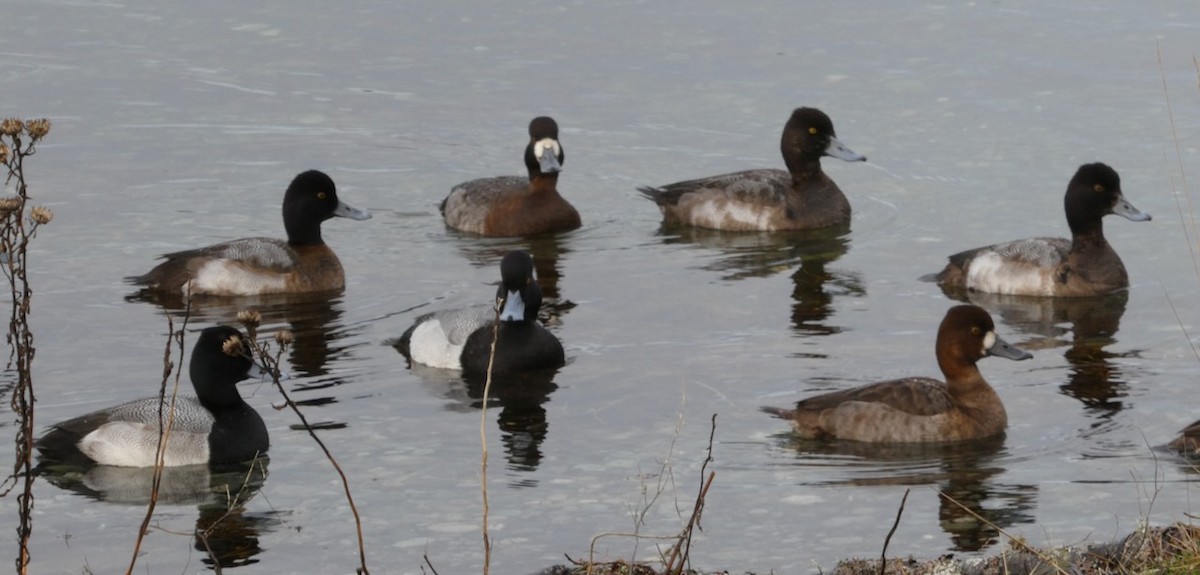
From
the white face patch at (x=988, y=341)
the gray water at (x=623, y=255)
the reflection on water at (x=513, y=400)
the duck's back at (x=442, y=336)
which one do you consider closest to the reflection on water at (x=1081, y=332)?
the gray water at (x=623, y=255)

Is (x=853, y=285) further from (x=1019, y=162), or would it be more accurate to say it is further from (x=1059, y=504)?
(x=1059, y=504)

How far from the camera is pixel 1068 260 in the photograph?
14977 mm

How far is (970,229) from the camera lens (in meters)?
17.1

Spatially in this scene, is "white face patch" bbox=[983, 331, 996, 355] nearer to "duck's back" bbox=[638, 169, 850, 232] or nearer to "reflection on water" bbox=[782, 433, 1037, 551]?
"reflection on water" bbox=[782, 433, 1037, 551]

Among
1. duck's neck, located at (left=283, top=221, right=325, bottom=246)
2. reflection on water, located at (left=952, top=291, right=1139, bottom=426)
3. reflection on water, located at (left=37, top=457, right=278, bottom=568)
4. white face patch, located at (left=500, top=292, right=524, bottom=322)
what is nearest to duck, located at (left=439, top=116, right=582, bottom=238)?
duck's neck, located at (left=283, top=221, right=325, bottom=246)

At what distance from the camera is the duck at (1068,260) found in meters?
14.9

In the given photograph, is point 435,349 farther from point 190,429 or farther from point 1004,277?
point 1004,277

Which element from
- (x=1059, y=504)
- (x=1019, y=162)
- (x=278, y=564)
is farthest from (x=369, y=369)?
(x=1019, y=162)

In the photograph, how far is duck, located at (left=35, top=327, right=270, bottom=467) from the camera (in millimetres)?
10695

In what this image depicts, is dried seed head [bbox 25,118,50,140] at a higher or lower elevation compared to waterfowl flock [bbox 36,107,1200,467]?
higher

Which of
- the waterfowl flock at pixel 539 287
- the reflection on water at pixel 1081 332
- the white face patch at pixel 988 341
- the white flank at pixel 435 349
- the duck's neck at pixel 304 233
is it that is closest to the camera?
the waterfowl flock at pixel 539 287

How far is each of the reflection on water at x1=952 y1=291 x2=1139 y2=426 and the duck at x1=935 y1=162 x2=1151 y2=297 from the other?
0.31 feet

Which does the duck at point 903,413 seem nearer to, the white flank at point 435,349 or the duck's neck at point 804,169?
the white flank at point 435,349

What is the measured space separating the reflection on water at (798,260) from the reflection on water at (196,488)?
15.6 feet
